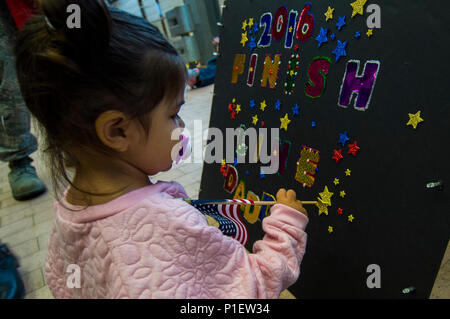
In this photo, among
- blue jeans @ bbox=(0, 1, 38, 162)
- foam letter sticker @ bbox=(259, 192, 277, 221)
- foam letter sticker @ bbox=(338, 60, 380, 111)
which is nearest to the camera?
foam letter sticker @ bbox=(338, 60, 380, 111)

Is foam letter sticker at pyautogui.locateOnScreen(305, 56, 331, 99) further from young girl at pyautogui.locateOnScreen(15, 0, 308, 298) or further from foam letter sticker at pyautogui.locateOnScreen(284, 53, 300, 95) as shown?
young girl at pyautogui.locateOnScreen(15, 0, 308, 298)

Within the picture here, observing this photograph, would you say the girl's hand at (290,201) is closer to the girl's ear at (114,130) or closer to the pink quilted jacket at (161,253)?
the pink quilted jacket at (161,253)

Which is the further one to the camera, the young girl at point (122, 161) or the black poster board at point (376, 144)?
the black poster board at point (376, 144)

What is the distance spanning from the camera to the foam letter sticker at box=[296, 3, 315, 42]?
0.76 metres

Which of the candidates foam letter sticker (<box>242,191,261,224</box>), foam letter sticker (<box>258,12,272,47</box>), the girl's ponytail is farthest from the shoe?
the girl's ponytail

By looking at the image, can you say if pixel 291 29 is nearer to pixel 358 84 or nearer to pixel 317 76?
pixel 317 76

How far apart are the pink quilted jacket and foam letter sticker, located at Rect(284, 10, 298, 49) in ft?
1.77

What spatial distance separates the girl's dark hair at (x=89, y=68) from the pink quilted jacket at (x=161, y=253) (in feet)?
0.36

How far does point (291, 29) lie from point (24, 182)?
1877mm

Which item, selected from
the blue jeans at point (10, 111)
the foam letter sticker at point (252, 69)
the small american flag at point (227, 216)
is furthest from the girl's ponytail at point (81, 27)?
the blue jeans at point (10, 111)

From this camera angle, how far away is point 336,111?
2.37 ft

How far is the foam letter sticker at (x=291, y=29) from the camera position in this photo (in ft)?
2.68

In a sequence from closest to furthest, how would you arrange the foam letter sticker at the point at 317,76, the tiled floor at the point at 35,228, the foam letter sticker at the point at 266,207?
the foam letter sticker at the point at 317,76 → the foam letter sticker at the point at 266,207 → the tiled floor at the point at 35,228

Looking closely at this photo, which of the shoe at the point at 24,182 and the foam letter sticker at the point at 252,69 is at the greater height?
the foam letter sticker at the point at 252,69
